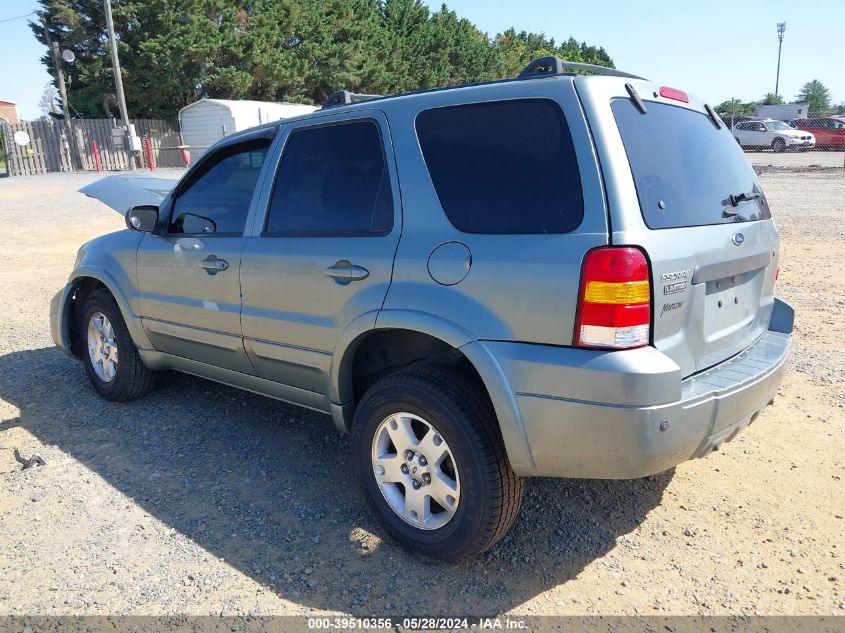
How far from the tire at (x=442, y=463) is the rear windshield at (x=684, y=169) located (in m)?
1.01

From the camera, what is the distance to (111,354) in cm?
456

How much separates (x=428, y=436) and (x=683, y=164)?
1560 millimetres

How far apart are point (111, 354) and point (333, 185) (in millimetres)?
2383

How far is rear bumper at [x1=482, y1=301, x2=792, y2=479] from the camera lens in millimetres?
2268

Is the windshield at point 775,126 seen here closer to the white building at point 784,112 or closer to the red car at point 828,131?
the red car at point 828,131

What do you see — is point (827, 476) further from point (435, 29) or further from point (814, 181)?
point (435, 29)

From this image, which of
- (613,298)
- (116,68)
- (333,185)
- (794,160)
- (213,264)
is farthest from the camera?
(794,160)

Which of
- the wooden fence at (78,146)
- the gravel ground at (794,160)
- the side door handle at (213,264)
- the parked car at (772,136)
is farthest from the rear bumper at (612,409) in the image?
the parked car at (772,136)

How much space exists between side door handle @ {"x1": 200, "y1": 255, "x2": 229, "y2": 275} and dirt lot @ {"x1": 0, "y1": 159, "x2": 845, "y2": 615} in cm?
108

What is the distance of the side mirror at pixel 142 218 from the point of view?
395cm

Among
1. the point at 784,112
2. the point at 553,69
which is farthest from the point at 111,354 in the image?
the point at 784,112

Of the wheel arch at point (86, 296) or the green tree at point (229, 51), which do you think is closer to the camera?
the wheel arch at point (86, 296)

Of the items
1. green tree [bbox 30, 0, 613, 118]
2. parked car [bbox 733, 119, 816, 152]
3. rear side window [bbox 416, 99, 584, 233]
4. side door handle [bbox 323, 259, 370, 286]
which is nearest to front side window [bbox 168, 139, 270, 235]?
side door handle [bbox 323, 259, 370, 286]

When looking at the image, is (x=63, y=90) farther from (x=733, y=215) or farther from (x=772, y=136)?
(x=733, y=215)
